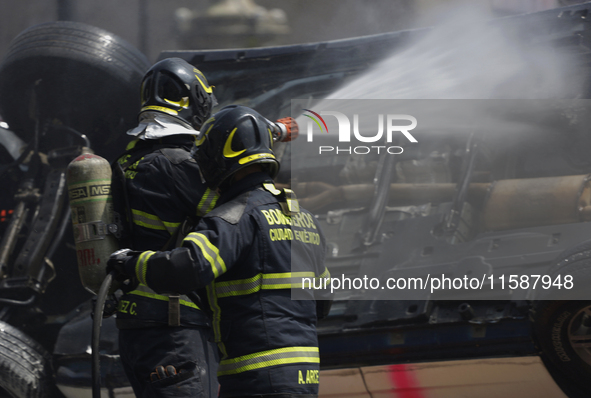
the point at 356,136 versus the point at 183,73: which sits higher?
the point at 356,136

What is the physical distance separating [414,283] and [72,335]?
194 cm

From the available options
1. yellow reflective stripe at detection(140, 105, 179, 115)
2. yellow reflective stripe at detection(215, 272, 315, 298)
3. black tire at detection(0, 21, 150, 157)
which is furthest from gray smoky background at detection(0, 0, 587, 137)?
yellow reflective stripe at detection(215, 272, 315, 298)

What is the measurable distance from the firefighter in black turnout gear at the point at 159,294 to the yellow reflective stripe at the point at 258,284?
29cm

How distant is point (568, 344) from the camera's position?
296cm

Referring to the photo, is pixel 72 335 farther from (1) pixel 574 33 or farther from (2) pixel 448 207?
(1) pixel 574 33

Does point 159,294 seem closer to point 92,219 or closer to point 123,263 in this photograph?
point 123,263

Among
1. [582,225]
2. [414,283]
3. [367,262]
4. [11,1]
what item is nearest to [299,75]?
[367,262]

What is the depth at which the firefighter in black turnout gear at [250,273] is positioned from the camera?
204cm

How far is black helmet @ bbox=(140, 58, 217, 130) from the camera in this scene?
2818 millimetres

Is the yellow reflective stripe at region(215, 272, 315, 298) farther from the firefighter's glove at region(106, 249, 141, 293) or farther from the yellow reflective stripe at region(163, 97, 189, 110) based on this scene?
the yellow reflective stripe at region(163, 97, 189, 110)

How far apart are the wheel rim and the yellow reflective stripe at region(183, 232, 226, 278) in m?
1.76

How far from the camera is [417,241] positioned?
11.7ft

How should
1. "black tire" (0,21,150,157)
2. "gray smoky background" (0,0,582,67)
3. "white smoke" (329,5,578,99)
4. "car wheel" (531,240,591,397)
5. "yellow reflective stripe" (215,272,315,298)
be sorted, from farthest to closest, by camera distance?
"gray smoky background" (0,0,582,67) → "black tire" (0,21,150,157) → "white smoke" (329,5,578,99) → "car wheel" (531,240,591,397) → "yellow reflective stripe" (215,272,315,298)

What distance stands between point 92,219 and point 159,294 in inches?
16.2
